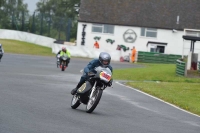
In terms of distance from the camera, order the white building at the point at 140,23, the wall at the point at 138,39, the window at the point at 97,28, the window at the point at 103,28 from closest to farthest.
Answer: the wall at the point at 138,39, the white building at the point at 140,23, the window at the point at 103,28, the window at the point at 97,28

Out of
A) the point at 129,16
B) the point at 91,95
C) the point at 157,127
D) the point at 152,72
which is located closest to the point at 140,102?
the point at 91,95

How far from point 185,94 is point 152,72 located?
1397 cm

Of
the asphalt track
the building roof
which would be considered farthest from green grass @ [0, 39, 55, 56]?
the asphalt track

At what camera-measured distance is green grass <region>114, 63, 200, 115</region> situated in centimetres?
2214

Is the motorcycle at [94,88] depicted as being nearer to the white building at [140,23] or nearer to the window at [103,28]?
the white building at [140,23]

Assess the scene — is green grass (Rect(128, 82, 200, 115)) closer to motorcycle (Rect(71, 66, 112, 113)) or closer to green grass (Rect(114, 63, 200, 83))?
motorcycle (Rect(71, 66, 112, 113))

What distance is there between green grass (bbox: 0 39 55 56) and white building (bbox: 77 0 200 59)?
5262mm

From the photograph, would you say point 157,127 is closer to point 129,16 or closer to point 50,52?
point 50,52

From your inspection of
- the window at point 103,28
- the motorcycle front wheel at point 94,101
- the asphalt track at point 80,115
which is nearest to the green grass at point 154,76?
the asphalt track at point 80,115

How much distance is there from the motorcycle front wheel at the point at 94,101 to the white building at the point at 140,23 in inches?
2202

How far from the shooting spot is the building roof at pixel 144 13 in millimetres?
72750

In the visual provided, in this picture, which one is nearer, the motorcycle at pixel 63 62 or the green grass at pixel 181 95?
the green grass at pixel 181 95

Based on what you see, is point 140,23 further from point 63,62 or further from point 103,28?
point 63,62

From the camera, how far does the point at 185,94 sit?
1011 inches
